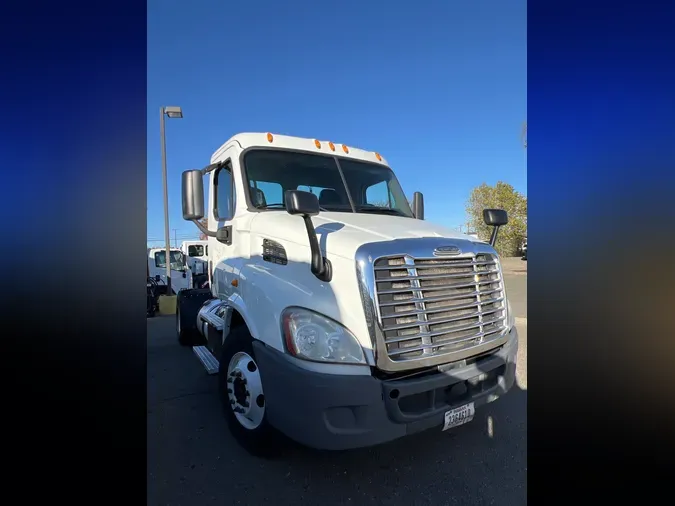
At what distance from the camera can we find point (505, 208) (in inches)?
909

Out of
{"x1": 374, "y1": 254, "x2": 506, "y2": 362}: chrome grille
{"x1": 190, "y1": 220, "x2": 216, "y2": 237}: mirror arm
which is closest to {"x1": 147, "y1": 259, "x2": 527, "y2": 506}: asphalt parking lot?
{"x1": 374, "y1": 254, "x2": 506, "y2": 362}: chrome grille

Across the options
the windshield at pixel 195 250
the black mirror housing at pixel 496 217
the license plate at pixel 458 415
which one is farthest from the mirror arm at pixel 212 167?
the windshield at pixel 195 250

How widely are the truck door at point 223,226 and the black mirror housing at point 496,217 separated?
7.93 feet

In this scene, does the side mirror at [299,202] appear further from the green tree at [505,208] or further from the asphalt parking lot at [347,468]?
the green tree at [505,208]

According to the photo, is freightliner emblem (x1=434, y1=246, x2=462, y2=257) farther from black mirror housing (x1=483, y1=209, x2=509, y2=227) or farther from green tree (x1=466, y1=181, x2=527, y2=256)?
green tree (x1=466, y1=181, x2=527, y2=256)

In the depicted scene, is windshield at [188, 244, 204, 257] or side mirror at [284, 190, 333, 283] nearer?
side mirror at [284, 190, 333, 283]

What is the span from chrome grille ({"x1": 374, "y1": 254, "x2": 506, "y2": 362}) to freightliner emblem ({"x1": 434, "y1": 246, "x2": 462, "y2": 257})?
0.05 m

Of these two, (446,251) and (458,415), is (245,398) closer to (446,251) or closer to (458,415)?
(458,415)

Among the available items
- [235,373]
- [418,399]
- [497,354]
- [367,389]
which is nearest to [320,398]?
[367,389]

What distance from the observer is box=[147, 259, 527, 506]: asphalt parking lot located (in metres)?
2.28

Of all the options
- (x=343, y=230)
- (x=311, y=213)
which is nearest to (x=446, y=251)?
(x=343, y=230)
